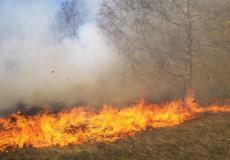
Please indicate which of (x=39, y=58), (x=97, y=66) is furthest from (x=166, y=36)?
(x=39, y=58)

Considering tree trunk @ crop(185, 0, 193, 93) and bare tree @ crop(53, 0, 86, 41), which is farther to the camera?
bare tree @ crop(53, 0, 86, 41)

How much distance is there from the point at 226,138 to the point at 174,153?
6.88 ft

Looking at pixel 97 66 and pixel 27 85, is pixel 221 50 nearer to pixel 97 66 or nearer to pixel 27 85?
pixel 97 66

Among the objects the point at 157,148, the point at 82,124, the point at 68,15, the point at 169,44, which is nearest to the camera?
the point at 157,148

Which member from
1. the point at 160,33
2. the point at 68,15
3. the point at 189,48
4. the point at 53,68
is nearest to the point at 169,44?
the point at 160,33

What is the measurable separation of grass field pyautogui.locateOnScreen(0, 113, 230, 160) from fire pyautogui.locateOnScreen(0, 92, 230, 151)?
476mm

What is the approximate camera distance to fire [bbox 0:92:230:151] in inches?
484

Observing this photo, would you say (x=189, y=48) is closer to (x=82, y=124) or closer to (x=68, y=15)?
(x=82, y=124)

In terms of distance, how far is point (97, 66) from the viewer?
17406 millimetres

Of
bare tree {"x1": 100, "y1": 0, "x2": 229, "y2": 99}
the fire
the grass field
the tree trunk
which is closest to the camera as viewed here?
the grass field

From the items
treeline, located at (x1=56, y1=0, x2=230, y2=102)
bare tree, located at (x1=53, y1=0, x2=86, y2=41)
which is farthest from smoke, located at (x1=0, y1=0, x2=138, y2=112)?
bare tree, located at (x1=53, y1=0, x2=86, y2=41)

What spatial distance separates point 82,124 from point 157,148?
9.63 feet

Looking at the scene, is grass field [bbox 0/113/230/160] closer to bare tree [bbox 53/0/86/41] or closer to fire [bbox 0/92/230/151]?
fire [bbox 0/92/230/151]

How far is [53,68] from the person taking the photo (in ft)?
52.5
